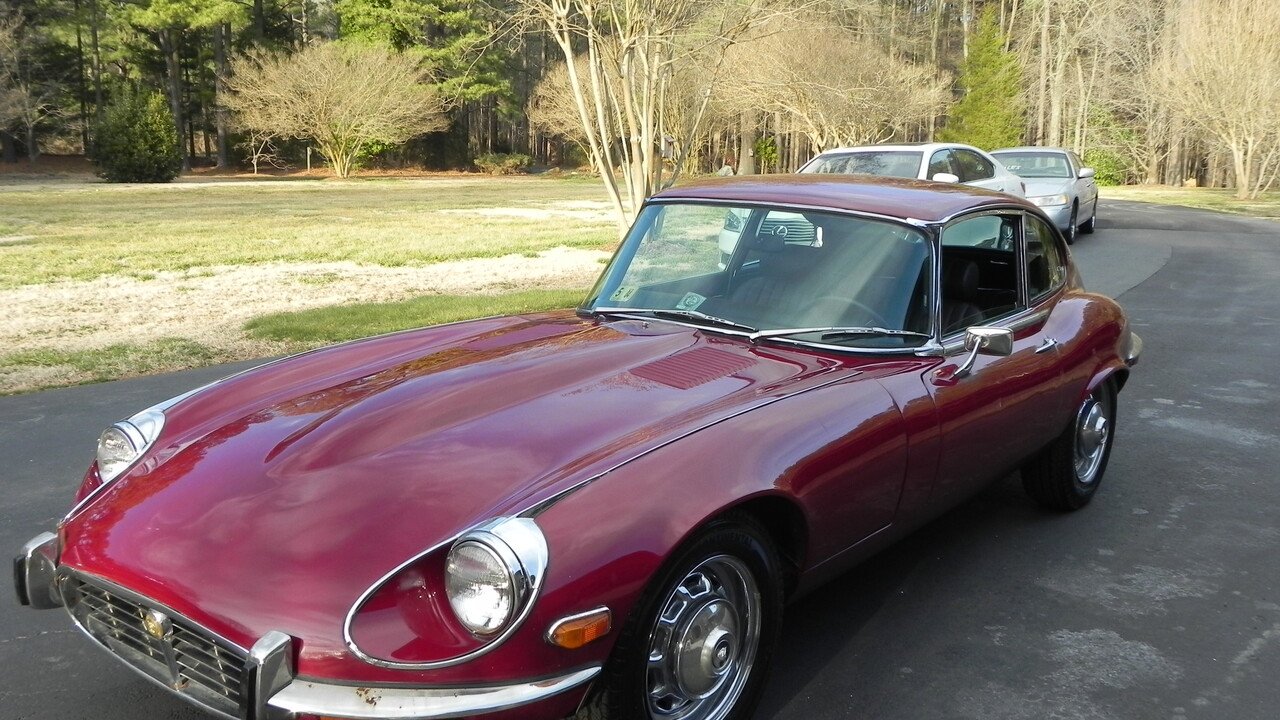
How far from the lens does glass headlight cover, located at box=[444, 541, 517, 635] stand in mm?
2205

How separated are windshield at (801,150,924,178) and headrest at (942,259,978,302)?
8.36m

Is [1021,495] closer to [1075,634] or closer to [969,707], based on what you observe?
[1075,634]

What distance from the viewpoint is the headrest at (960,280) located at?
414 centimetres

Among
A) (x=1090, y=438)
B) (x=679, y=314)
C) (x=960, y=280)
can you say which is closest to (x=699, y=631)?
(x=679, y=314)

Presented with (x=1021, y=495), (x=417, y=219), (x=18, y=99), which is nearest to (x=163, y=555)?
(x=1021, y=495)

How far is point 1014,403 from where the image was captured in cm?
389

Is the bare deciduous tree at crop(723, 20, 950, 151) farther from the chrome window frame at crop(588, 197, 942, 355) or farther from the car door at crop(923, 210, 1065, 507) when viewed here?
the chrome window frame at crop(588, 197, 942, 355)

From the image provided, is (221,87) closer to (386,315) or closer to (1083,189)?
(1083,189)

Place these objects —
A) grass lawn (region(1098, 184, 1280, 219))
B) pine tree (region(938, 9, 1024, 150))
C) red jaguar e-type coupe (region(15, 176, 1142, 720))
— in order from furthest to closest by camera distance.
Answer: pine tree (region(938, 9, 1024, 150))
grass lawn (region(1098, 184, 1280, 219))
red jaguar e-type coupe (region(15, 176, 1142, 720))

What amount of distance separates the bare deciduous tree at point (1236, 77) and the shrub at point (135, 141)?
123 ft

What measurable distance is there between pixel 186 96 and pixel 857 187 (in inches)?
2519

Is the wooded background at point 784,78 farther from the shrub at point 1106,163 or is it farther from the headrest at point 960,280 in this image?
the headrest at point 960,280

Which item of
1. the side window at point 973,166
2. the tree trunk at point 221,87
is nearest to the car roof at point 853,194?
the side window at point 973,166

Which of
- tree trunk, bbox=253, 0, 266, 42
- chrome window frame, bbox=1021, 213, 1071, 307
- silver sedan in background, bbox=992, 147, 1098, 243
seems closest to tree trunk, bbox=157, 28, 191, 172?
tree trunk, bbox=253, 0, 266, 42
